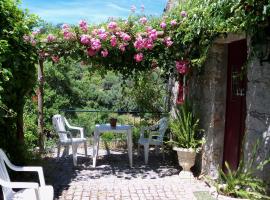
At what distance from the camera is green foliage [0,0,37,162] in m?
4.54

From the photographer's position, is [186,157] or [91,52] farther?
[91,52]

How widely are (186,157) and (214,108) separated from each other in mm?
943

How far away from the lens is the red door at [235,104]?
17.5ft

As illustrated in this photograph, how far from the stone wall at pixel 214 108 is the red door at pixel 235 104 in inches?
3.1

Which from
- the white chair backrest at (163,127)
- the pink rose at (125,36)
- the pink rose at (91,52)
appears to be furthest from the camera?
the white chair backrest at (163,127)

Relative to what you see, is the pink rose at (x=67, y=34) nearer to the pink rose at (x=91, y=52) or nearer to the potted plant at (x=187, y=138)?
the pink rose at (x=91, y=52)

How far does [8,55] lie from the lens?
459cm

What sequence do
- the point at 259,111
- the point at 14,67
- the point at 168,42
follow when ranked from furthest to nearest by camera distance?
1. the point at 168,42
2. the point at 14,67
3. the point at 259,111

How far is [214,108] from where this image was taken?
585cm

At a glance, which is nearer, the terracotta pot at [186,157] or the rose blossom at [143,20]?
the terracotta pot at [186,157]

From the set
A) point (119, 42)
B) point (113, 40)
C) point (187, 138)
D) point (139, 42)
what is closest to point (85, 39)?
point (113, 40)

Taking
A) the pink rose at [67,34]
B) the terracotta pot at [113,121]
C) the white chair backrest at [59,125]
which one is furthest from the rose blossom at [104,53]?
the white chair backrest at [59,125]

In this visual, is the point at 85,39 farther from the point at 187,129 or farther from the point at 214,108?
the point at 214,108

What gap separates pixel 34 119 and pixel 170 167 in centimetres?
358
